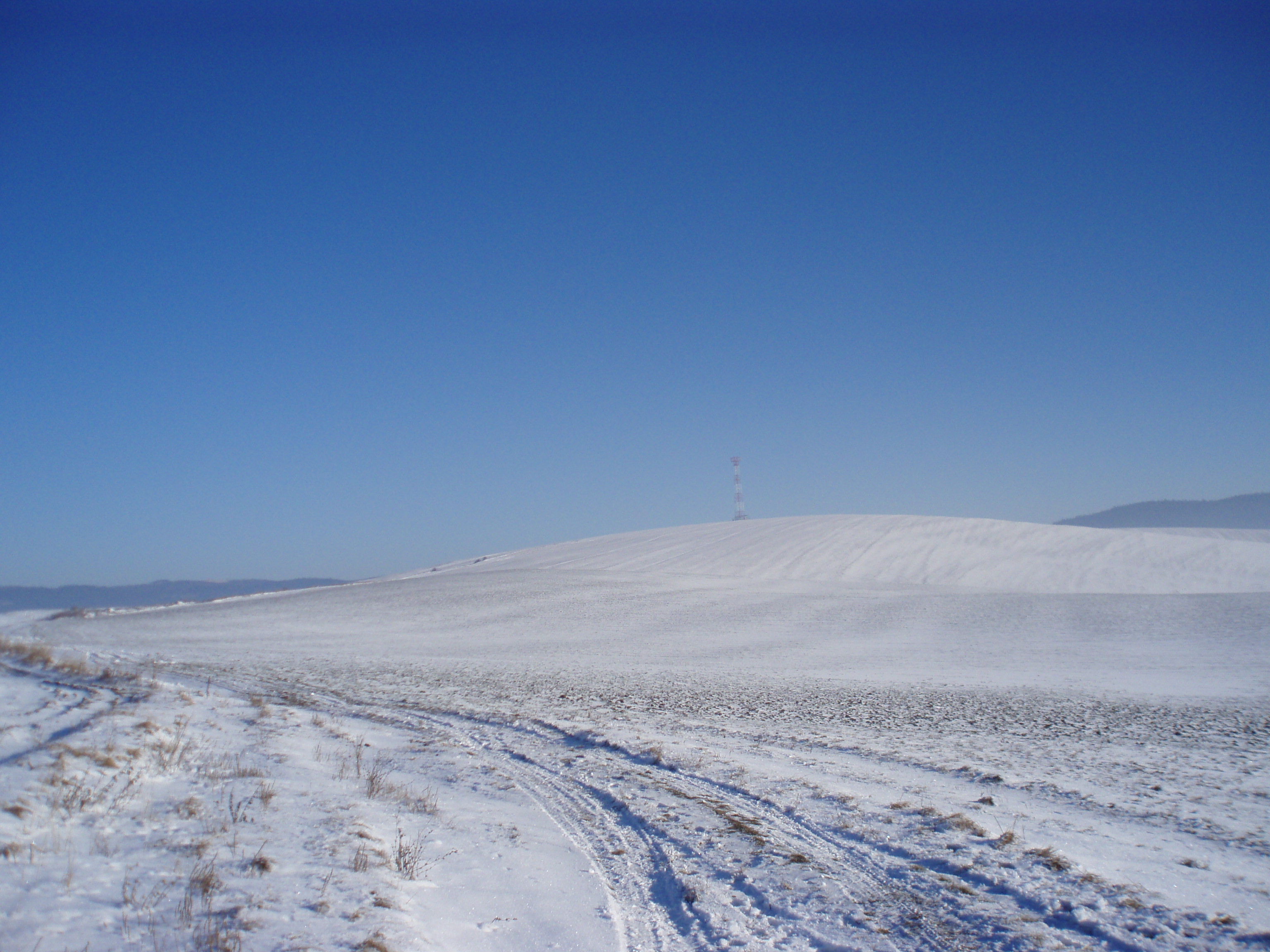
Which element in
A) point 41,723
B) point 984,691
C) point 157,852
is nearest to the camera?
point 157,852

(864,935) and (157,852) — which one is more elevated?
(157,852)

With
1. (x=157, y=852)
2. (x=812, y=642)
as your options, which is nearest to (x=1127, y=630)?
(x=812, y=642)

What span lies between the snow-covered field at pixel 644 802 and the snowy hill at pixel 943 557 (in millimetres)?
21032

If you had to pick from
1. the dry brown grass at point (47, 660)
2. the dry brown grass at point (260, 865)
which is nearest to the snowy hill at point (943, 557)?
the dry brown grass at point (47, 660)

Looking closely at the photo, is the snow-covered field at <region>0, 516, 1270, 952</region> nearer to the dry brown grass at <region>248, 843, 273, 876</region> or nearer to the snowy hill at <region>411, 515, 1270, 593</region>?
the dry brown grass at <region>248, 843, 273, 876</region>

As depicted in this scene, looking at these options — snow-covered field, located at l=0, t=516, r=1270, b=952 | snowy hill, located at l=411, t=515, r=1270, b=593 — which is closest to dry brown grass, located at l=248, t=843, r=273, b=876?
snow-covered field, located at l=0, t=516, r=1270, b=952

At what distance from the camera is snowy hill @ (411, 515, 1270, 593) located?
129 feet

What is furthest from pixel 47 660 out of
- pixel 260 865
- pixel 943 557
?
pixel 943 557

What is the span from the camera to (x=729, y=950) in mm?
4215

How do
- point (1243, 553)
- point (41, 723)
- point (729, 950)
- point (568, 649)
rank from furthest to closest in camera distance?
point (1243, 553) → point (568, 649) → point (41, 723) → point (729, 950)

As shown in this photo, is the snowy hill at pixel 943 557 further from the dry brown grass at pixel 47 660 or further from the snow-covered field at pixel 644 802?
the dry brown grass at pixel 47 660

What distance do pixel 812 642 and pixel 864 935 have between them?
20.9m

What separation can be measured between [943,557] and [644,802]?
43743mm

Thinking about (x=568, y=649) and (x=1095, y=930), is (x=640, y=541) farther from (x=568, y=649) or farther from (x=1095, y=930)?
(x=1095, y=930)
